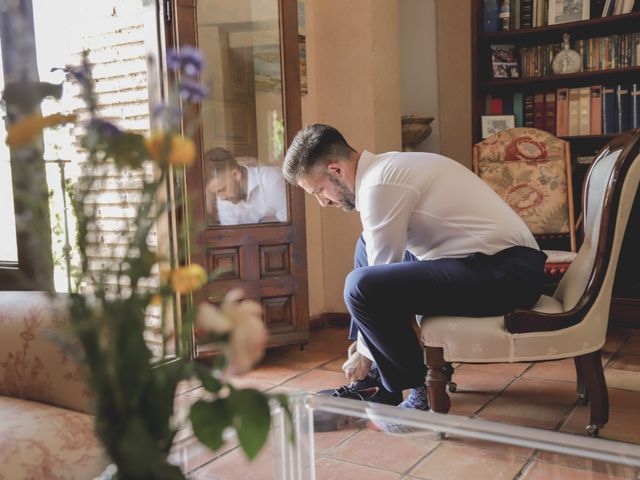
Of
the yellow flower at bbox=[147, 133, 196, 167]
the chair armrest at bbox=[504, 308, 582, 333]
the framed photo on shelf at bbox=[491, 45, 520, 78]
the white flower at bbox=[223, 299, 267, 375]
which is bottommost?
the chair armrest at bbox=[504, 308, 582, 333]

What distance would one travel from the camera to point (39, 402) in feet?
4.42

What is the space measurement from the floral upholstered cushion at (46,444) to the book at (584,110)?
3267 mm

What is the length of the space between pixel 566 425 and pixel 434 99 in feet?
8.47

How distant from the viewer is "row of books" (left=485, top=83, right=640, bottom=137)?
3588 millimetres

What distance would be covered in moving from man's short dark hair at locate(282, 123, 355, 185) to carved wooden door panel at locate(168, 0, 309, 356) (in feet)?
2.95

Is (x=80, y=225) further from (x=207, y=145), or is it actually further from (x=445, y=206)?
(x=207, y=145)

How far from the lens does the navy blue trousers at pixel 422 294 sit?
1.97 meters

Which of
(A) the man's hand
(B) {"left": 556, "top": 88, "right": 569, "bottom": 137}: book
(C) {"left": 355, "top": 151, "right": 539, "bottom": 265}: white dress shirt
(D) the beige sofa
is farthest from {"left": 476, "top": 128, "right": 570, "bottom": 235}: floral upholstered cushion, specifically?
(D) the beige sofa

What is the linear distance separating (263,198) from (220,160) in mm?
276

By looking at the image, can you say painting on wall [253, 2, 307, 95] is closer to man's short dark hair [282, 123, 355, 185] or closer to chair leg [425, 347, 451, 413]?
man's short dark hair [282, 123, 355, 185]

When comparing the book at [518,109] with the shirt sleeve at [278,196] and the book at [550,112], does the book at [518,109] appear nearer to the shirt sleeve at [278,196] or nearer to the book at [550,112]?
the book at [550,112]

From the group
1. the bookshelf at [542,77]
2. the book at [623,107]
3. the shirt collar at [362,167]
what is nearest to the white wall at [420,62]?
the bookshelf at [542,77]

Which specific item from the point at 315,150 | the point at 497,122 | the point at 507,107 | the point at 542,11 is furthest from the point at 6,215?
the point at 542,11

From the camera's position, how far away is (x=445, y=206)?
2041mm
